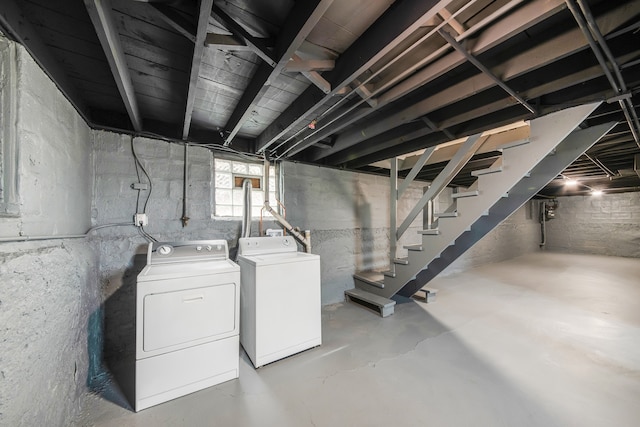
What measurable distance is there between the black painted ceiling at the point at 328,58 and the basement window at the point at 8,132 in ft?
0.38

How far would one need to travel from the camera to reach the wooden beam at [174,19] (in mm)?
920

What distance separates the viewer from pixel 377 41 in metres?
1.10

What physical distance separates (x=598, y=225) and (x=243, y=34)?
10956mm

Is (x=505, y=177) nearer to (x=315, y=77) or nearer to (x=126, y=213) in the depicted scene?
(x=315, y=77)

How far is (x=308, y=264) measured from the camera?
85.2 inches

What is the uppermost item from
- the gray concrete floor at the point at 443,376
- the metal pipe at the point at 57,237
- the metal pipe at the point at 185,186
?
the metal pipe at the point at 185,186

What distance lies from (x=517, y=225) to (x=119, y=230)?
9.18 m

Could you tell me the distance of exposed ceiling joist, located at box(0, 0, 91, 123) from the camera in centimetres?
92

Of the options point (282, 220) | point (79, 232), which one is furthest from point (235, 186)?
point (79, 232)

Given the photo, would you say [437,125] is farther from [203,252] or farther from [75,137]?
[75,137]

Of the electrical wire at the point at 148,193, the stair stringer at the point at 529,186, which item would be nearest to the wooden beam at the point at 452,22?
the stair stringer at the point at 529,186

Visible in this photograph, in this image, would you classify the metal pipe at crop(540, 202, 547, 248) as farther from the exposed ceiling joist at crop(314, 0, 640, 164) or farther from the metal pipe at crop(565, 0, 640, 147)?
the exposed ceiling joist at crop(314, 0, 640, 164)

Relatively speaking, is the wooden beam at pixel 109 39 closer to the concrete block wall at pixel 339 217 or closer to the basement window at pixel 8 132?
the basement window at pixel 8 132

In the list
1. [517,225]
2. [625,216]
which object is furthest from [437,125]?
[625,216]
